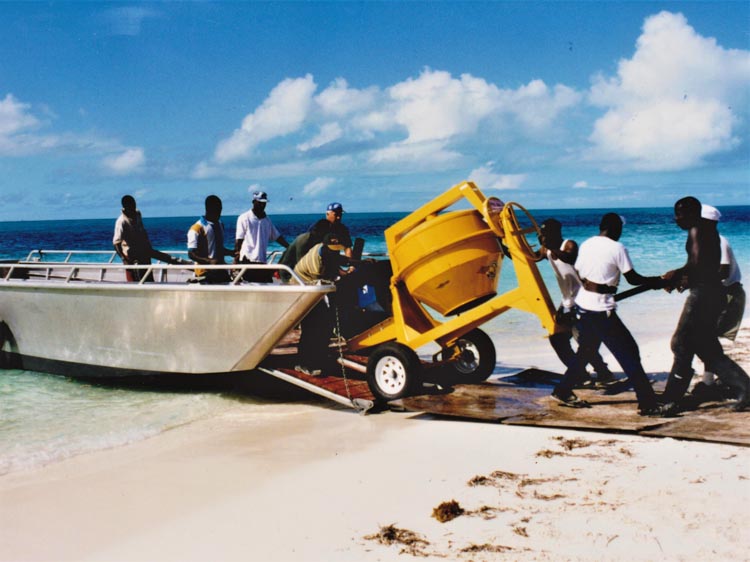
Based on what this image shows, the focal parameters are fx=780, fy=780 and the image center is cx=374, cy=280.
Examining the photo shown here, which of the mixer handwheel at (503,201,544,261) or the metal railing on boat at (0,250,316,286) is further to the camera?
the metal railing on boat at (0,250,316,286)

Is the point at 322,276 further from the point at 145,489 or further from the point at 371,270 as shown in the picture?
the point at 145,489

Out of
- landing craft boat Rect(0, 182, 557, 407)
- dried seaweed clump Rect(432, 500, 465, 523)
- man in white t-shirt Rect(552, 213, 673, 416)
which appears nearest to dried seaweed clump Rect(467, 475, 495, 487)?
dried seaweed clump Rect(432, 500, 465, 523)

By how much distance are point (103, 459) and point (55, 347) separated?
3.56 meters

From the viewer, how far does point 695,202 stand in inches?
252

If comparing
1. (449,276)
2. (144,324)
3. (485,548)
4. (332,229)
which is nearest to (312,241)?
(332,229)

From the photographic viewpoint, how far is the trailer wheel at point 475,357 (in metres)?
8.60

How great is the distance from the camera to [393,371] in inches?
301

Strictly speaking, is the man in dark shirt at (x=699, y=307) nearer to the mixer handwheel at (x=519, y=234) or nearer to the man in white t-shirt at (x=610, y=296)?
the man in white t-shirt at (x=610, y=296)

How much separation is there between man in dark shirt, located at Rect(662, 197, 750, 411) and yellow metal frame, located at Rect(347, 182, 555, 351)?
44.4 inches

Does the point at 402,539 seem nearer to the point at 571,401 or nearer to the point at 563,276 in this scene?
the point at 571,401

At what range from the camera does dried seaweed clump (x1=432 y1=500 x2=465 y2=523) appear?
4.75 metres

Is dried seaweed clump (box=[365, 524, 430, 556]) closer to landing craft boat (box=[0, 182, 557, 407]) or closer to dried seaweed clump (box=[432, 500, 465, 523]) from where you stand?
dried seaweed clump (box=[432, 500, 465, 523])

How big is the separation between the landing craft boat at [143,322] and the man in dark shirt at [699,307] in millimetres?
3174

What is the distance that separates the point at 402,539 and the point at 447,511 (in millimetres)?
442
